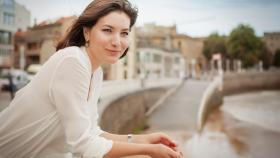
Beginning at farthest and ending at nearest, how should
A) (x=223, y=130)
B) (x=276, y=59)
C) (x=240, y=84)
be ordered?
(x=240, y=84) → (x=223, y=130) → (x=276, y=59)

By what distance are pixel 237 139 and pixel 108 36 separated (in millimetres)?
6415

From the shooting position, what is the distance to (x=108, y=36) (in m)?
0.83

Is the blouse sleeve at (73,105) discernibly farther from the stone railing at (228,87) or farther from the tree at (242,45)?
the stone railing at (228,87)

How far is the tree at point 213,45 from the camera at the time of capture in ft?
25.8

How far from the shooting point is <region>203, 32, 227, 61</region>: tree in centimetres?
786

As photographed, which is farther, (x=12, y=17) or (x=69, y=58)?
(x=12, y=17)

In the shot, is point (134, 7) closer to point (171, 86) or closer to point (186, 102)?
point (186, 102)

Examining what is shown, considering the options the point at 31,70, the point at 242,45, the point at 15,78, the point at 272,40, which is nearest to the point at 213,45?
the point at 242,45

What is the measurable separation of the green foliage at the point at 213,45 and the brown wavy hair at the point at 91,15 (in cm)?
676

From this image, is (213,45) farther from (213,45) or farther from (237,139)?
(237,139)

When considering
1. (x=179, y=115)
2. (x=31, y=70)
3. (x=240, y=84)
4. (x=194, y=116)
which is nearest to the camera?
(x=31, y=70)

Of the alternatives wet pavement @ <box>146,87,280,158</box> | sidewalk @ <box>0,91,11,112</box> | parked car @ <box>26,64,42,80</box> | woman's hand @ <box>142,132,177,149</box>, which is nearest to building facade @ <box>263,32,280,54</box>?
wet pavement @ <box>146,87,280,158</box>

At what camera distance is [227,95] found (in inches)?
619

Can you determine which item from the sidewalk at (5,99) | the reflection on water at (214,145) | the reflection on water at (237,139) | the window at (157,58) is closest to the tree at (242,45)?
the reflection on water at (237,139)
